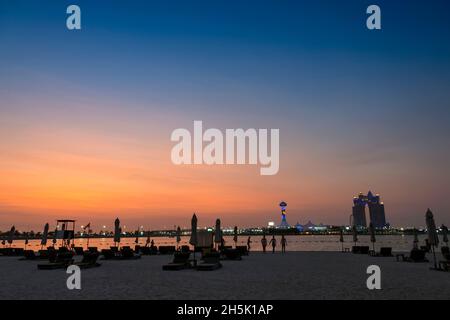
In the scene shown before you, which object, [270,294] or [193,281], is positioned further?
[193,281]

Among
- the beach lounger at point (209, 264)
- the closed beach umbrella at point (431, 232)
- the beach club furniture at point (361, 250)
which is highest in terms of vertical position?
the closed beach umbrella at point (431, 232)

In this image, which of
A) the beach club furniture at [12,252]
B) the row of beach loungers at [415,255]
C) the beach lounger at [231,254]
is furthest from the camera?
the beach club furniture at [12,252]

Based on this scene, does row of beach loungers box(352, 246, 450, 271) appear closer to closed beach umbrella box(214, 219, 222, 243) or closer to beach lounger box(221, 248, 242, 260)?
beach lounger box(221, 248, 242, 260)

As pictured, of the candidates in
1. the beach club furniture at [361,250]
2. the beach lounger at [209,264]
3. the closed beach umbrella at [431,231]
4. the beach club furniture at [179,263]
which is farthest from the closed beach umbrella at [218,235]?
the closed beach umbrella at [431,231]

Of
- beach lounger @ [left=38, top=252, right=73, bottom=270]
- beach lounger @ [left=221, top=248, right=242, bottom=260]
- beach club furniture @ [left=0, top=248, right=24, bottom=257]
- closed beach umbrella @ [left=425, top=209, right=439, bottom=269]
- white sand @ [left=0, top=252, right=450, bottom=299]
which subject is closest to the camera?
white sand @ [left=0, top=252, right=450, bottom=299]

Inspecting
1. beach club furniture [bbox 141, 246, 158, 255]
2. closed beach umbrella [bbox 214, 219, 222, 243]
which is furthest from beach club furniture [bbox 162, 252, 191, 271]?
beach club furniture [bbox 141, 246, 158, 255]

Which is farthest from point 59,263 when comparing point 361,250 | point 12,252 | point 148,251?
point 361,250

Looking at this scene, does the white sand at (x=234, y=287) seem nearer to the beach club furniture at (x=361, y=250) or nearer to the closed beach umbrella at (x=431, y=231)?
the closed beach umbrella at (x=431, y=231)

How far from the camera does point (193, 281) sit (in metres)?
14.1
